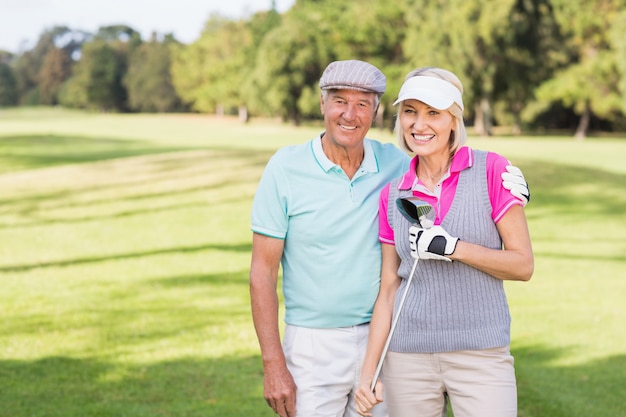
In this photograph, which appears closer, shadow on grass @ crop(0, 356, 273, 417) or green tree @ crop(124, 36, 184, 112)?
shadow on grass @ crop(0, 356, 273, 417)

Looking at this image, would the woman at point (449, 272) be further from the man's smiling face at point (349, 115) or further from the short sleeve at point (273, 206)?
the short sleeve at point (273, 206)

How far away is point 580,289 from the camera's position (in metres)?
10.1

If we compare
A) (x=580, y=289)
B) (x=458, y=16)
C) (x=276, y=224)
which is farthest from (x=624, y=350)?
→ (x=458, y=16)

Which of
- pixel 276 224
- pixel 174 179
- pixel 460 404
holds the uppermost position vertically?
pixel 276 224

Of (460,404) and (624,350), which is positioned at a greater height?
(460,404)

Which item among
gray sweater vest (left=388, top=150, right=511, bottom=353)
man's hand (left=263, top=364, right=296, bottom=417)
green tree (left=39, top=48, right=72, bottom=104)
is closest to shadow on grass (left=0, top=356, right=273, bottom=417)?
man's hand (left=263, top=364, right=296, bottom=417)

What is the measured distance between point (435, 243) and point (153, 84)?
8901 centimetres

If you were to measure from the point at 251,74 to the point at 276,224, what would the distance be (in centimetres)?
5937

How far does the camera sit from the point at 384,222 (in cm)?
298

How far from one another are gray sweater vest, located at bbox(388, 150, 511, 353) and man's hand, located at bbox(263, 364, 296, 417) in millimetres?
485

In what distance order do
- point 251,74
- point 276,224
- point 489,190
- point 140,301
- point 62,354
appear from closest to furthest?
point 489,190 → point 276,224 → point 62,354 → point 140,301 → point 251,74

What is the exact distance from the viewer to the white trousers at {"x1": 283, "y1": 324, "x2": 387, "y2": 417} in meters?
3.10

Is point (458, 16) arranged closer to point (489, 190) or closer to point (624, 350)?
point (624, 350)

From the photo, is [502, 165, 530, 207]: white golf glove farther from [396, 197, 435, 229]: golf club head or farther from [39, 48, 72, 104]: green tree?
[39, 48, 72, 104]: green tree
